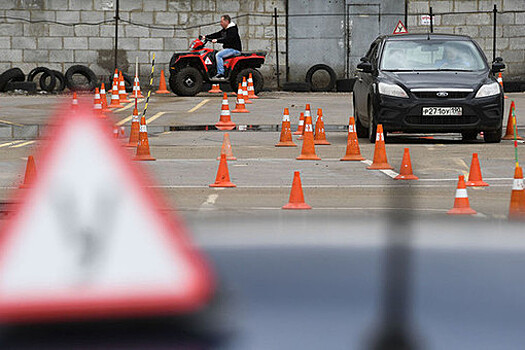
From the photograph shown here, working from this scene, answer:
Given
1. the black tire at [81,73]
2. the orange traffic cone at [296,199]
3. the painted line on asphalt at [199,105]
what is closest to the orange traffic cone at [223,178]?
the orange traffic cone at [296,199]

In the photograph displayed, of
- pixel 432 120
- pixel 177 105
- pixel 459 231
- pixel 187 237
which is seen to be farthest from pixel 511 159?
pixel 177 105

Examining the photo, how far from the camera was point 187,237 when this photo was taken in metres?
9.55

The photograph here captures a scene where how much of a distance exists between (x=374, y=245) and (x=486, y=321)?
2718 millimetres

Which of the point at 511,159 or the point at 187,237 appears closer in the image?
the point at 187,237

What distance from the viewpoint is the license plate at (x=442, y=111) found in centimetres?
1825

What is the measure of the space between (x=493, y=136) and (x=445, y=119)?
977 millimetres

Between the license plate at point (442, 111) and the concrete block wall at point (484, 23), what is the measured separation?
19.3m

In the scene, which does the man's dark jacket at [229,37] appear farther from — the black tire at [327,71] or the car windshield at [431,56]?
the car windshield at [431,56]

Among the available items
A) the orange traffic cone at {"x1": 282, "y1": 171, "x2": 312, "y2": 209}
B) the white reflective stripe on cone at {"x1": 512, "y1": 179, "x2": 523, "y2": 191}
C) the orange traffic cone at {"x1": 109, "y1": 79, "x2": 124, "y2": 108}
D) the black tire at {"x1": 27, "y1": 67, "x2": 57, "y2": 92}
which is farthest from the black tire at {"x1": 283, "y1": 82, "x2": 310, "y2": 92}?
the white reflective stripe on cone at {"x1": 512, "y1": 179, "x2": 523, "y2": 191}

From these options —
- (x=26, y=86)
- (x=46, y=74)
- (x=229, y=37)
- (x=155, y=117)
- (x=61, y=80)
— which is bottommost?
(x=155, y=117)

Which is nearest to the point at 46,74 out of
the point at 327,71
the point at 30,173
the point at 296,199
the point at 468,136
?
the point at 327,71

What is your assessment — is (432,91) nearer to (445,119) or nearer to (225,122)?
(445,119)

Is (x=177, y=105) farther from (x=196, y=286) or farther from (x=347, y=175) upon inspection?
(x=196, y=286)

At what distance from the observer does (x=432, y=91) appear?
18344 mm
